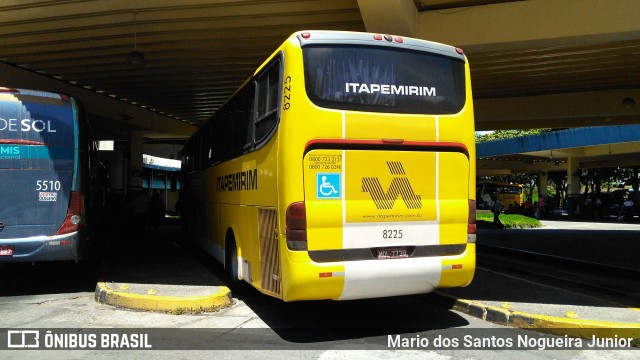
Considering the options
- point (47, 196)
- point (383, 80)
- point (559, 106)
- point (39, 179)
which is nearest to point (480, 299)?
point (383, 80)

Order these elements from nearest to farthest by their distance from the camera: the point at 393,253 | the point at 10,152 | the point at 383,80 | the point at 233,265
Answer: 1. the point at 393,253
2. the point at 383,80
3. the point at 10,152
4. the point at 233,265

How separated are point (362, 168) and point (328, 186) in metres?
0.45

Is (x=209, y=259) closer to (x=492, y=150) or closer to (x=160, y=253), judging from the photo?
(x=160, y=253)

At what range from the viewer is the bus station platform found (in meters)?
6.04

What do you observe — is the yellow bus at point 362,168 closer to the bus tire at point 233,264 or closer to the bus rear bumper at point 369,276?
the bus rear bumper at point 369,276

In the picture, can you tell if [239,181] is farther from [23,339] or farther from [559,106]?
[559,106]

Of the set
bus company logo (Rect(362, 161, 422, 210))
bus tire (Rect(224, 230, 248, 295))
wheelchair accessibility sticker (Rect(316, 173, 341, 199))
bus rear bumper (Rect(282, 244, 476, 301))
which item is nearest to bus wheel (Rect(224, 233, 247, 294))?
bus tire (Rect(224, 230, 248, 295))

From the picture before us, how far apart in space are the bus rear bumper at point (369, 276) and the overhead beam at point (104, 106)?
1082 centimetres

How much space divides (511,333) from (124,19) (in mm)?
9513

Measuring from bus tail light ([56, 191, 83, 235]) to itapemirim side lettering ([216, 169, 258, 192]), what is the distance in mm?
2379

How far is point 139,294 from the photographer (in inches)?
292

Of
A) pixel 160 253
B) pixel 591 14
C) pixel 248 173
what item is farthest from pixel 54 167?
pixel 591 14

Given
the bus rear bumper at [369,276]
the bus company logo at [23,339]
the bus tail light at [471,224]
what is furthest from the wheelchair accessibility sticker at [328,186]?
the bus company logo at [23,339]

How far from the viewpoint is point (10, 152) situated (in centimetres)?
794
